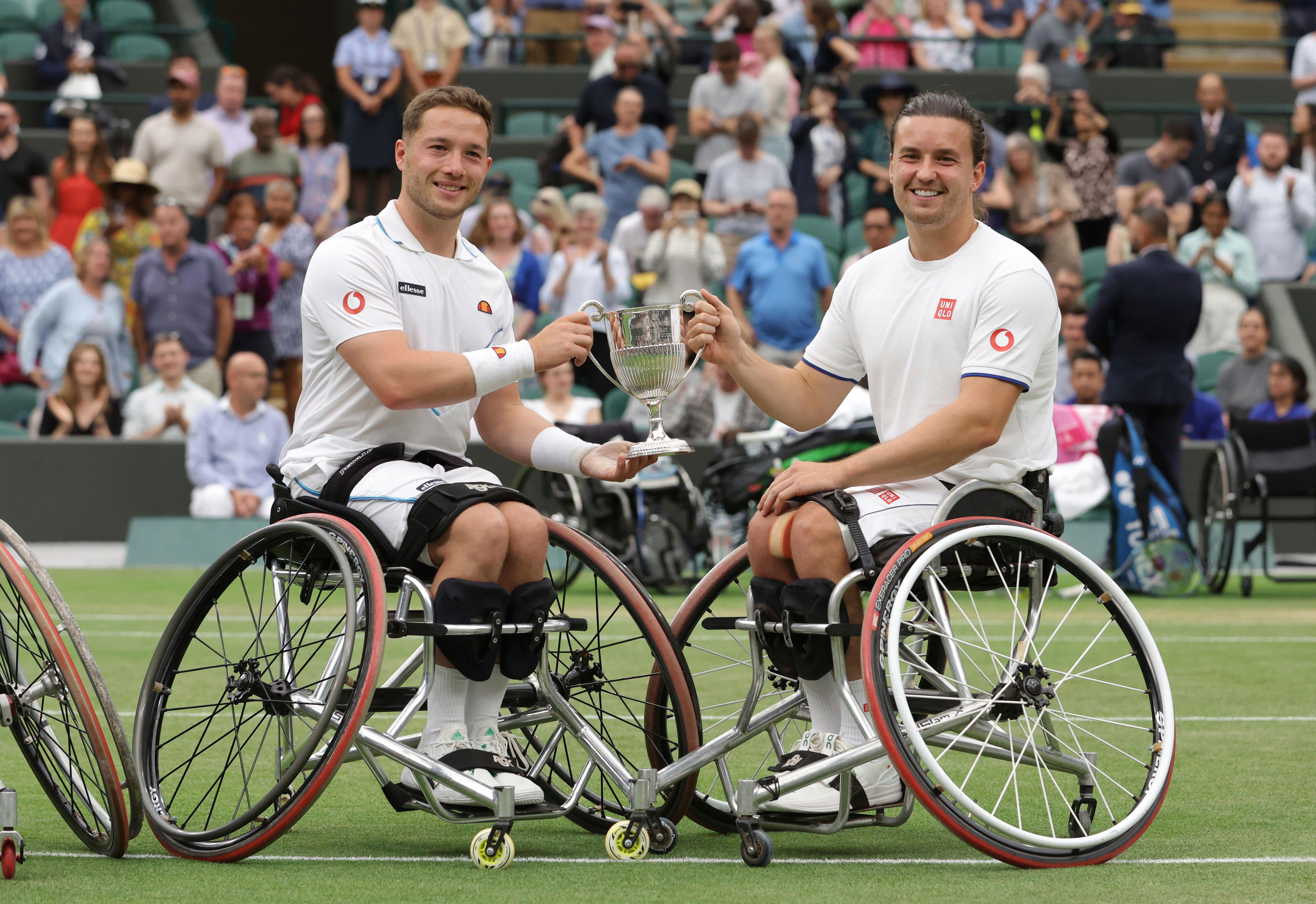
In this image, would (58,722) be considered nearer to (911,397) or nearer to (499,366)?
(499,366)

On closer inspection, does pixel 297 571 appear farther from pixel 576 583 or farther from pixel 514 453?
pixel 576 583

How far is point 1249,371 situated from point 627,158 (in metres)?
4.89

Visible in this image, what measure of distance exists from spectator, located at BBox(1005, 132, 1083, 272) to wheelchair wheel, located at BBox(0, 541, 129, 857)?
35.4 ft

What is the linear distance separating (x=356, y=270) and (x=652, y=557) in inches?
261

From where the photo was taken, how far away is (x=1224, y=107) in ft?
50.8

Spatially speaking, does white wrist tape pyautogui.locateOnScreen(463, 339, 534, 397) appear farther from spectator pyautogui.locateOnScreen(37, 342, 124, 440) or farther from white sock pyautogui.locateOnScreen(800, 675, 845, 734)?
spectator pyautogui.locateOnScreen(37, 342, 124, 440)

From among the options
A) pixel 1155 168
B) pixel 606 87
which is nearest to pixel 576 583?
pixel 606 87

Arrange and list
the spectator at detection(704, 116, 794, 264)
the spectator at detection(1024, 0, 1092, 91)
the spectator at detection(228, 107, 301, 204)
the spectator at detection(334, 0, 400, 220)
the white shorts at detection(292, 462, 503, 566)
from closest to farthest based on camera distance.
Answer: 1. the white shorts at detection(292, 462, 503, 566)
2. the spectator at detection(704, 116, 794, 264)
3. the spectator at detection(228, 107, 301, 204)
4. the spectator at detection(334, 0, 400, 220)
5. the spectator at detection(1024, 0, 1092, 91)

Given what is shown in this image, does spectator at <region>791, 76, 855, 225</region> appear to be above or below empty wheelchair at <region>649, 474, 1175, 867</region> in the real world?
above

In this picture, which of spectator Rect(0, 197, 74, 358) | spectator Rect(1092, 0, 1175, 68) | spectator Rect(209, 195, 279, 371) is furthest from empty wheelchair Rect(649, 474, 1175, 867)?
spectator Rect(1092, 0, 1175, 68)

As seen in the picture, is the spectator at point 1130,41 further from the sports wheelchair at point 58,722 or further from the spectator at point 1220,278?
the sports wheelchair at point 58,722

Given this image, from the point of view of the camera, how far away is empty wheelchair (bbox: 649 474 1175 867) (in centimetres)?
372

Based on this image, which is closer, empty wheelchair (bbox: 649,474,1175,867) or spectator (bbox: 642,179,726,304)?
empty wheelchair (bbox: 649,474,1175,867)

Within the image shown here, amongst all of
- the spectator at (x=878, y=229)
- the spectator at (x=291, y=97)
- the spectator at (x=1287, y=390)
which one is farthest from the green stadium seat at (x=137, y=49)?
the spectator at (x=1287, y=390)
